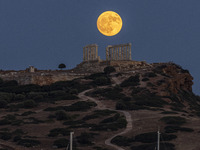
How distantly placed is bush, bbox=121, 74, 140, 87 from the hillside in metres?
0.06

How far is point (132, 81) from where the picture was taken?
299ft

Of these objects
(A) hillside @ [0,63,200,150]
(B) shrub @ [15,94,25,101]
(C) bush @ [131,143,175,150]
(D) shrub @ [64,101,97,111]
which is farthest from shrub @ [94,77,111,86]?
(C) bush @ [131,143,175,150]

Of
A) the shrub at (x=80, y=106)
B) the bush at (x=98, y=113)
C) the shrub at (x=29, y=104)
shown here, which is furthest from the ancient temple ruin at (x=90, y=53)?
the bush at (x=98, y=113)

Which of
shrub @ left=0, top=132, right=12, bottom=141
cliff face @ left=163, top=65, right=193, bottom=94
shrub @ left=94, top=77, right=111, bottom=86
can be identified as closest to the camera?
shrub @ left=0, top=132, right=12, bottom=141

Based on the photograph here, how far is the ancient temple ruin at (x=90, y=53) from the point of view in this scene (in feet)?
365

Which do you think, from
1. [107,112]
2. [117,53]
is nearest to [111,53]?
[117,53]

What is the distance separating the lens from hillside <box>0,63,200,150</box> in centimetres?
5211

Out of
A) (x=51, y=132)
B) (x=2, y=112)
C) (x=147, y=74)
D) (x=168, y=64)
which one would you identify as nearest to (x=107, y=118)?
(x=51, y=132)

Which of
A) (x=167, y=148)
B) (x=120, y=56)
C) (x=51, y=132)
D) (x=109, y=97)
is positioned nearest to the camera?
(x=167, y=148)

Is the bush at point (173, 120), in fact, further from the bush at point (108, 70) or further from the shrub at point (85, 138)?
the bush at point (108, 70)

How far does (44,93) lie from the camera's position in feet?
286

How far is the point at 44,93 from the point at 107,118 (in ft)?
86.1

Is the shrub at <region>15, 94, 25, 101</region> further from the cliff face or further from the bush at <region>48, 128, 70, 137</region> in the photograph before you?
the cliff face

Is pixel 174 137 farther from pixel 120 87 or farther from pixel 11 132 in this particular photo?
pixel 120 87
